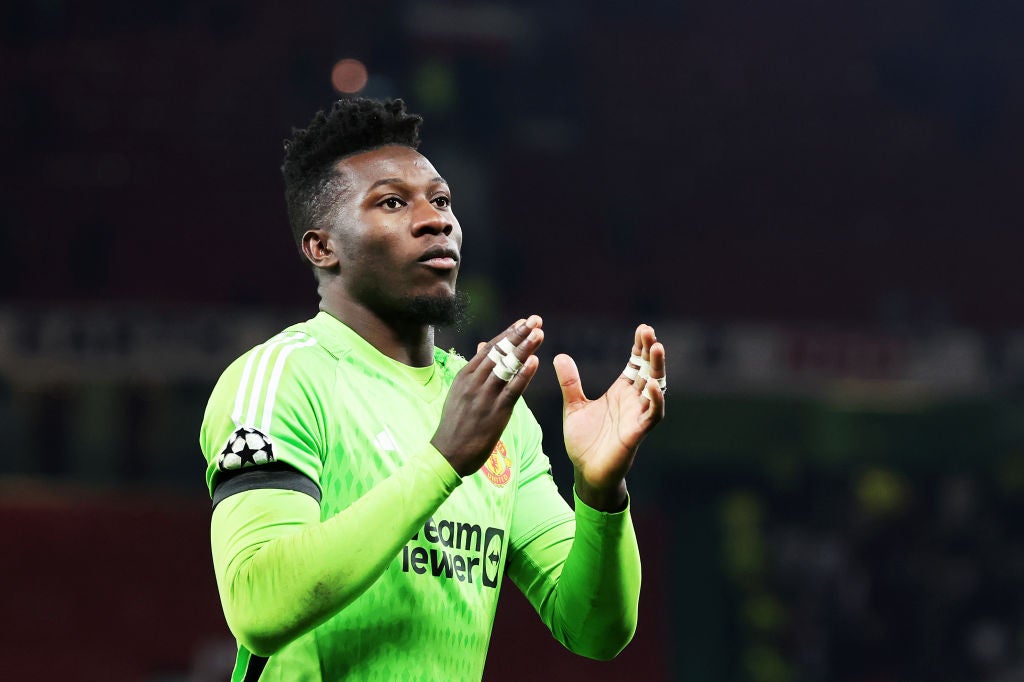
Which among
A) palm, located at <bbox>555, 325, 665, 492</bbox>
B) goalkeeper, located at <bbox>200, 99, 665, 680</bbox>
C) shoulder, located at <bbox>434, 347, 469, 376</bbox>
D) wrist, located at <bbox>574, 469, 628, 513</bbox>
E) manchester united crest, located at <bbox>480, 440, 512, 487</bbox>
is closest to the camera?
goalkeeper, located at <bbox>200, 99, 665, 680</bbox>

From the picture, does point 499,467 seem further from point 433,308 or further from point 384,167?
point 384,167

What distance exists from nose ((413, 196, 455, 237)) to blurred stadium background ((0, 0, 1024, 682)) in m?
8.47

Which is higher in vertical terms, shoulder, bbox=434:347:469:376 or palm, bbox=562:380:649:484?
shoulder, bbox=434:347:469:376

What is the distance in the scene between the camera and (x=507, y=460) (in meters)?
2.51

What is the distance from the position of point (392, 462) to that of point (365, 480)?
0.06 meters

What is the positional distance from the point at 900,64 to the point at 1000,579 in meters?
8.10

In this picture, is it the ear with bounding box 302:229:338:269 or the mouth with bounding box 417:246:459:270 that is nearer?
the mouth with bounding box 417:246:459:270

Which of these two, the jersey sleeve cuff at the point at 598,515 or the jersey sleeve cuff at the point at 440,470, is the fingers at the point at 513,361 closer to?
the jersey sleeve cuff at the point at 440,470

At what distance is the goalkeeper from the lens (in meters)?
1.96

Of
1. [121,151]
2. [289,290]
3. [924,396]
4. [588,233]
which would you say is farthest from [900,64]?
[121,151]

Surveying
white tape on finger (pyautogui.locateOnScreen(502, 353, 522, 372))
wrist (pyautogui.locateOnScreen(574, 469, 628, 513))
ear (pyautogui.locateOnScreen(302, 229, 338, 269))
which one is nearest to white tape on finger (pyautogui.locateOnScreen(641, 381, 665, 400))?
wrist (pyautogui.locateOnScreen(574, 469, 628, 513))

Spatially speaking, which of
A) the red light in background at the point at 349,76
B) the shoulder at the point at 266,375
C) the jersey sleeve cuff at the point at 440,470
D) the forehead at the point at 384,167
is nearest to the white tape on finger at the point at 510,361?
the jersey sleeve cuff at the point at 440,470

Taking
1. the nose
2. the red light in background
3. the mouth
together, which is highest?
the red light in background

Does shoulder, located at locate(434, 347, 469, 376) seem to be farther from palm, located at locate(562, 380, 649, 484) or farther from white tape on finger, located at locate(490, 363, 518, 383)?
white tape on finger, located at locate(490, 363, 518, 383)
